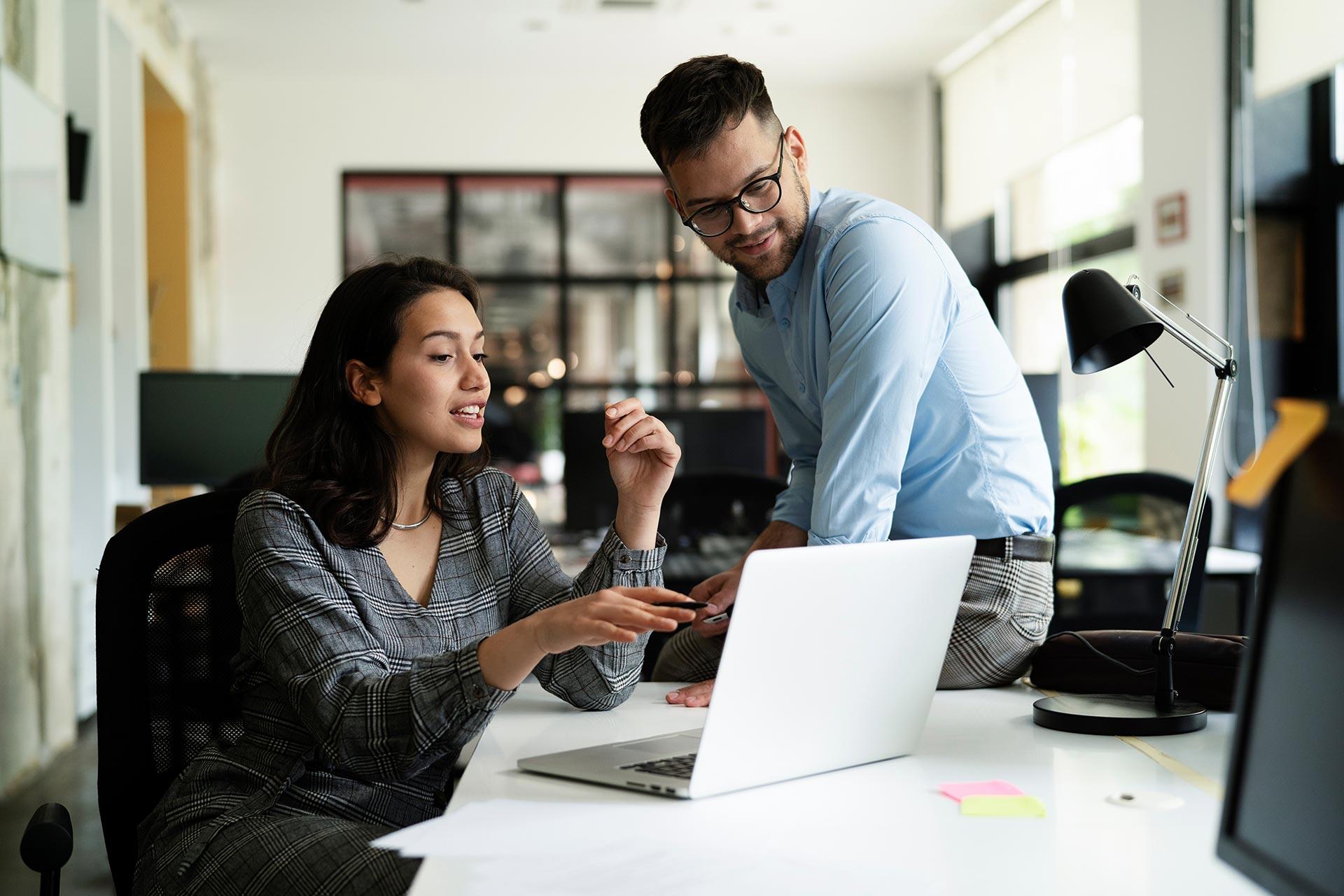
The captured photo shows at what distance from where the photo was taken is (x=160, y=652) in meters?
1.44

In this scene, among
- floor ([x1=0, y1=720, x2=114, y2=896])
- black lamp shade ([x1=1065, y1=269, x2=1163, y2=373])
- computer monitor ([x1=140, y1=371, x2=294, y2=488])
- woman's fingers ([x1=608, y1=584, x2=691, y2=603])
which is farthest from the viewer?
computer monitor ([x1=140, y1=371, x2=294, y2=488])

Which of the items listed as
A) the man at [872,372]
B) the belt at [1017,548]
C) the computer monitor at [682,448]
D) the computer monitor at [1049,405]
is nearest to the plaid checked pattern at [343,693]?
the man at [872,372]

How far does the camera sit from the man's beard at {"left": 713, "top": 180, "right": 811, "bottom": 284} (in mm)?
1720

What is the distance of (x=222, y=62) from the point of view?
23.4ft

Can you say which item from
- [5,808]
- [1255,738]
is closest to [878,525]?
[1255,738]

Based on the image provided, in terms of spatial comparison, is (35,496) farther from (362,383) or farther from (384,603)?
(384,603)

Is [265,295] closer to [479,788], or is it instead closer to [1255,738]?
[479,788]

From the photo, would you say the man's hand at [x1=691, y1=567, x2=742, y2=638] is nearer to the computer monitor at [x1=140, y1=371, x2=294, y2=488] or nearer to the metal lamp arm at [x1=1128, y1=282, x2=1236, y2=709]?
the metal lamp arm at [x1=1128, y1=282, x2=1236, y2=709]

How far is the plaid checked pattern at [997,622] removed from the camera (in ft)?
4.91

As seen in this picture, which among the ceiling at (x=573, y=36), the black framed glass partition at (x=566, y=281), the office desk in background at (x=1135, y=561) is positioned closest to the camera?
the office desk in background at (x=1135, y=561)

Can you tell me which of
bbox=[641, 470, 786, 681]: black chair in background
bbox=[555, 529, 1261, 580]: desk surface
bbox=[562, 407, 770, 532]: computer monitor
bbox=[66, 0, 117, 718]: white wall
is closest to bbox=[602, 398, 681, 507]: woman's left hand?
bbox=[641, 470, 786, 681]: black chair in background

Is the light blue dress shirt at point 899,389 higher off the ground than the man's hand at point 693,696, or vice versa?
the light blue dress shirt at point 899,389

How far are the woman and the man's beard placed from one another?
0.38 meters

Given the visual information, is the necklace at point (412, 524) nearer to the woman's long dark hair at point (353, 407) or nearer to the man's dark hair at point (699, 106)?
the woman's long dark hair at point (353, 407)
